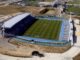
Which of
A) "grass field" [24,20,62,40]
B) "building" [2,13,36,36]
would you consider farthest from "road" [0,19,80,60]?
"building" [2,13,36,36]

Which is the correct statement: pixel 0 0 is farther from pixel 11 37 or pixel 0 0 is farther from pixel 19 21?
pixel 11 37

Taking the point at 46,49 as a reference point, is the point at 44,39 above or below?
above

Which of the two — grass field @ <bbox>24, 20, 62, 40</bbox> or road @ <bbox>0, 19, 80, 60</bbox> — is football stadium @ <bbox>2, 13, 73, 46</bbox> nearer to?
grass field @ <bbox>24, 20, 62, 40</bbox>

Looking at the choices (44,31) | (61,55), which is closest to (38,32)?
(44,31)

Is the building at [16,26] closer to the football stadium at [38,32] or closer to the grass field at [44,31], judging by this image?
the football stadium at [38,32]

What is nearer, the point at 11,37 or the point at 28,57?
the point at 28,57

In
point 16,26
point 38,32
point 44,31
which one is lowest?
point 38,32

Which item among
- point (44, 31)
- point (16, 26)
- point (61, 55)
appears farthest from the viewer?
point (44, 31)

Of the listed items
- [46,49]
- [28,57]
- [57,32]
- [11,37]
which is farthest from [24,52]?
[57,32]

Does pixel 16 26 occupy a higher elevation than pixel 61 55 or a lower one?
higher

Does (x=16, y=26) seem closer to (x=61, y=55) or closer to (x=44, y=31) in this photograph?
(x=44, y=31)

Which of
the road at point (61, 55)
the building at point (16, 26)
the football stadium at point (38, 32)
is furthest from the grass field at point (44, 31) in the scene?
the road at point (61, 55)
